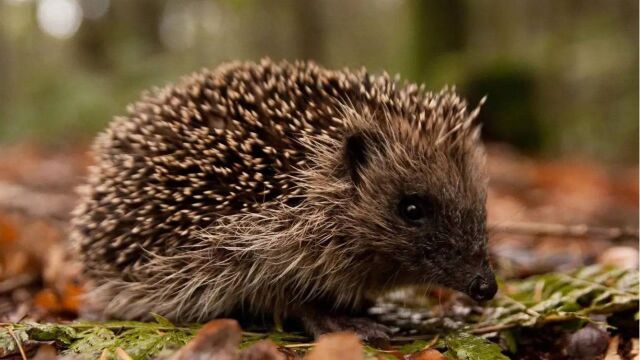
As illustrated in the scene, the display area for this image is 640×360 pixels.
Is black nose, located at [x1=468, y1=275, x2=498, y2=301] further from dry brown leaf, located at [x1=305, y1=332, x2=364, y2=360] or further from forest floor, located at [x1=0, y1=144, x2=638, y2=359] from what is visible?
dry brown leaf, located at [x1=305, y1=332, x2=364, y2=360]

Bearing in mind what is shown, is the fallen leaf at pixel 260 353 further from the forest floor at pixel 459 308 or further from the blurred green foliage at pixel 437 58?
the blurred green foliage at pixel 437 58

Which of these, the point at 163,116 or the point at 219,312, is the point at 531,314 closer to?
the point at 219,312

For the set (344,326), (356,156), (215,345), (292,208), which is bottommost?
(215,345)

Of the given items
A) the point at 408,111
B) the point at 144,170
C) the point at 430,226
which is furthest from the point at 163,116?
the point at 430,226

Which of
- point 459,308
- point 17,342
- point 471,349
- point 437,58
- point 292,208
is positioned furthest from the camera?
point 437,58

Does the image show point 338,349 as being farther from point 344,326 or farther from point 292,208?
point 292,208

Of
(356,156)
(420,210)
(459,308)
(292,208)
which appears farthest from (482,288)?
(292,208)
